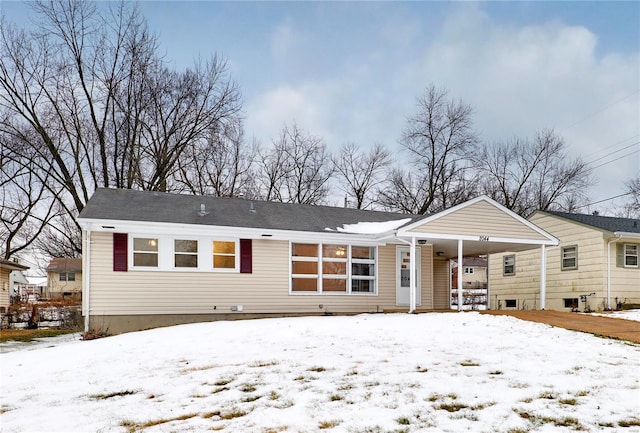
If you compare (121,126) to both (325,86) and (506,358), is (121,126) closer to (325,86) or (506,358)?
(325,86)

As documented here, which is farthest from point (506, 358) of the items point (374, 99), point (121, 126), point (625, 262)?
point (374, 99)

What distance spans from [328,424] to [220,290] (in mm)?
10096

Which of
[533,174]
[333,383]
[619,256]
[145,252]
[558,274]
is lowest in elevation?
[333,383]

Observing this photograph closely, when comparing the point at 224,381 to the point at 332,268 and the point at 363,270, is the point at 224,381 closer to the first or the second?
the point at 332,268

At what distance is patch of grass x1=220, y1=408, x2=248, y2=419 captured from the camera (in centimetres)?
488

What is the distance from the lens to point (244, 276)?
47.1 ft

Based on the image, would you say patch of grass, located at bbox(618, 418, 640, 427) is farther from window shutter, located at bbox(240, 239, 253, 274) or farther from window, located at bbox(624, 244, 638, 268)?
window, located at bbox(624, 244, 638, 268)

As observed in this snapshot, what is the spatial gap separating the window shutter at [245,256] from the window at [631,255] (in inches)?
547

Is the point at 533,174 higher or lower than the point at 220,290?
higher

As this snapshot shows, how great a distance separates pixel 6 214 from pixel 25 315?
10572mm

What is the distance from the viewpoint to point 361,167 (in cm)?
3359

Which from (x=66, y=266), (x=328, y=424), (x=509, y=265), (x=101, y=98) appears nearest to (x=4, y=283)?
(x=101, y=98)

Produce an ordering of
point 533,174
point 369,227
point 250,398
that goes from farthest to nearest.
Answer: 1. point 533,174
2. point 369,227
3. point 250,398

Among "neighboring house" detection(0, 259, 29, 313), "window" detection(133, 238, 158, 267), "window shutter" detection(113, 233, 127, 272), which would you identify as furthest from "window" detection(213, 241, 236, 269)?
"neighboring house" detection(0, 259, 29, 313)
